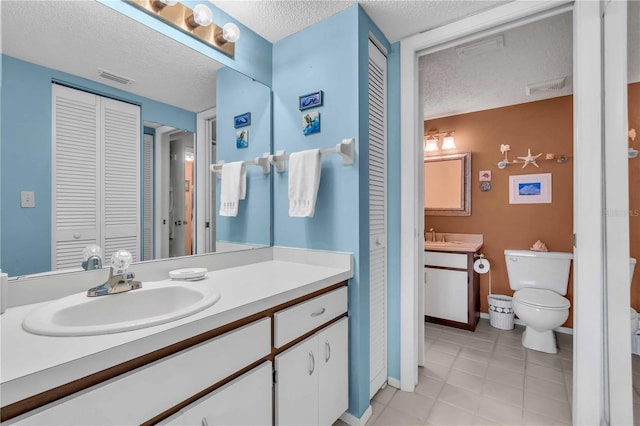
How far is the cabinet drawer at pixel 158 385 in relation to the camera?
0.63 meters

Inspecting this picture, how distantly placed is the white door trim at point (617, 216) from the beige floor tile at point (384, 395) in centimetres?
104

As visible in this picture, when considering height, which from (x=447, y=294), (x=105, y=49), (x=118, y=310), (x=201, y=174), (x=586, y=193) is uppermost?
(x=105, y=49)

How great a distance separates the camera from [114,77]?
1223mm

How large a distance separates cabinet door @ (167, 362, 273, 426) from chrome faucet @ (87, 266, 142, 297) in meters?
0.50

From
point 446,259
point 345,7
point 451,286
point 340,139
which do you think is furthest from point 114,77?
point 451,286

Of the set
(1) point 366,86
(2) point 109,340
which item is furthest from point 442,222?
(2) point 109,340

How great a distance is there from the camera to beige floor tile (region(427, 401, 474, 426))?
157 centimetres

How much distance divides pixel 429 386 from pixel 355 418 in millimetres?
644

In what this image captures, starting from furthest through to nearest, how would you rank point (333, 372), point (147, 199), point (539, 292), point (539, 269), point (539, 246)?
point (539, 246)
point (539, 269)
point (539, 292)
point (333, 372)
point (147, 199)

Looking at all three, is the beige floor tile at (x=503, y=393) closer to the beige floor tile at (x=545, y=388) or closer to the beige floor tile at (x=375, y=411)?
the beige floor tile at (x=545, y=388)

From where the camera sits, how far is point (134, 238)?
1.26 metres

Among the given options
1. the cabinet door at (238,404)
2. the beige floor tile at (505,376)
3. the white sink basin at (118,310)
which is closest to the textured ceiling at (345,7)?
the white sink basin at (118,310)

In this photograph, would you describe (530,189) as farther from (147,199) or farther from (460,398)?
(147,199)

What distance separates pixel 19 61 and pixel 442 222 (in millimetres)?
3452
